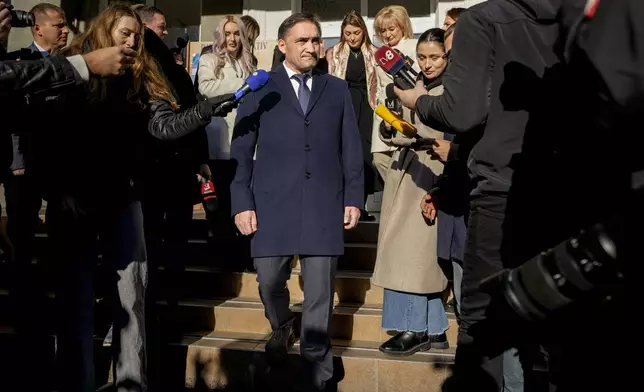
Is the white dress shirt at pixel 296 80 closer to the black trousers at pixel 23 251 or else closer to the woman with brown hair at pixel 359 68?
the black trousers at pixel 23 251

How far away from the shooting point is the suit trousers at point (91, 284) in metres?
3.69

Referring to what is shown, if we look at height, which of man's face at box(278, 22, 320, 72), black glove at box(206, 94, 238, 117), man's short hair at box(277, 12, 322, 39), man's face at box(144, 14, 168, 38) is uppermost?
man's face at box(144, 14, 168, 38)

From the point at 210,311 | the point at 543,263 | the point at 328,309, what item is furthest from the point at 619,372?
the point at 210,311

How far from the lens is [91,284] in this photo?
148 inches

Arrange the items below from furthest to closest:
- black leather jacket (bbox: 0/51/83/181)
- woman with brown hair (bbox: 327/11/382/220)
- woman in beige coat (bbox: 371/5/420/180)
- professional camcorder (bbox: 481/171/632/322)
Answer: woman with brown hair (bbox: 327/11/382/220) < woman in beige coat (bbox: 371/5/420/180) < black leather jacket (bbox: 0/51/83/181) < professional camcorder (bbox: 481/171/632/322)

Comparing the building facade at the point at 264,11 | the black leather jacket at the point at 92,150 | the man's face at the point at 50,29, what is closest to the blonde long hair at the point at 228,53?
the man's face at the point at 50,29

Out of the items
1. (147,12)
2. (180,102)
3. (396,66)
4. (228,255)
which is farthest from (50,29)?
(396,66)

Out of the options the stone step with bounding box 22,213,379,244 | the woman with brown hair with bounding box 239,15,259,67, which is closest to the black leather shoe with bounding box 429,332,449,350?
the stone step with bounding box 22,213,379,244

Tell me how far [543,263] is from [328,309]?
8.24 ft

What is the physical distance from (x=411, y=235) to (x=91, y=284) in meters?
2.14

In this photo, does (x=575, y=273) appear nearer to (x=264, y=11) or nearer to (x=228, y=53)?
(x=228, y=53)

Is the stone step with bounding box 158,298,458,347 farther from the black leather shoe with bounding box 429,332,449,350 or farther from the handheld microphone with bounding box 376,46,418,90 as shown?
the handheld microphone with bounding box 376,46,418,90

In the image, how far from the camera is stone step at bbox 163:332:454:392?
466 centimetres

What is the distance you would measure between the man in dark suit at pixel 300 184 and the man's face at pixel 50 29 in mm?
2418
